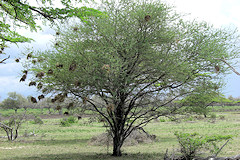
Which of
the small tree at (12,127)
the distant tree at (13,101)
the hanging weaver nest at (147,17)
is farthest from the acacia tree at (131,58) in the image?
the distant tree at (13,101)

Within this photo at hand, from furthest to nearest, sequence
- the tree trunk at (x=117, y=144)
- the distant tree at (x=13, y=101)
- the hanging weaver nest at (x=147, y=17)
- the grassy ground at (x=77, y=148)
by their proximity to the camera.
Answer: the distant tree at (x=13, y=101) → the grassy ground at (x=77, y=148) → the tree trunk at (x=117, y=144) → the hanging weaver nest at (x=147, y=17)

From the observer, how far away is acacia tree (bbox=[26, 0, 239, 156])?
27.8 ft

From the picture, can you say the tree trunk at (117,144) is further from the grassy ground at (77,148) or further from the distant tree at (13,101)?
the distant tree at (13,101)

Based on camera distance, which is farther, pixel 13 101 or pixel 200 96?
pixel 13 101

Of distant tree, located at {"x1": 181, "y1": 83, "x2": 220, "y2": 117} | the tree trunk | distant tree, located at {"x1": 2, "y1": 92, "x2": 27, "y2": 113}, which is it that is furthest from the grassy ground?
distant tree, located at {"x1": 2, "y1": 92, "x2": 27, "y2": 113}

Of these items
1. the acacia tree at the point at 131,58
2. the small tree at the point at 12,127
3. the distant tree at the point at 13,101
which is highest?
the distant tree at the point at 13,101

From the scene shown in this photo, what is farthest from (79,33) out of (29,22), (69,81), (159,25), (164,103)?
(29,22)

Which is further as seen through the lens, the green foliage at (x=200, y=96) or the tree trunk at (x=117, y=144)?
the tree trunk at (x=117, y=144)

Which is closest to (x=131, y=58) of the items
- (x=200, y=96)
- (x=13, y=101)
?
(x=200, y=96)

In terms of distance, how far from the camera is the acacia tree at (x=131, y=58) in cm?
846

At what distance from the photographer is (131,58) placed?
350 inches

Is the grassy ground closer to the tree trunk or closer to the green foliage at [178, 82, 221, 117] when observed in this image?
the tree trunk

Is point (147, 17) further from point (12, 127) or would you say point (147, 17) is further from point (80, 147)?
point (12, 127)

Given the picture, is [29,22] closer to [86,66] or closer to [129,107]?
[86,66]
